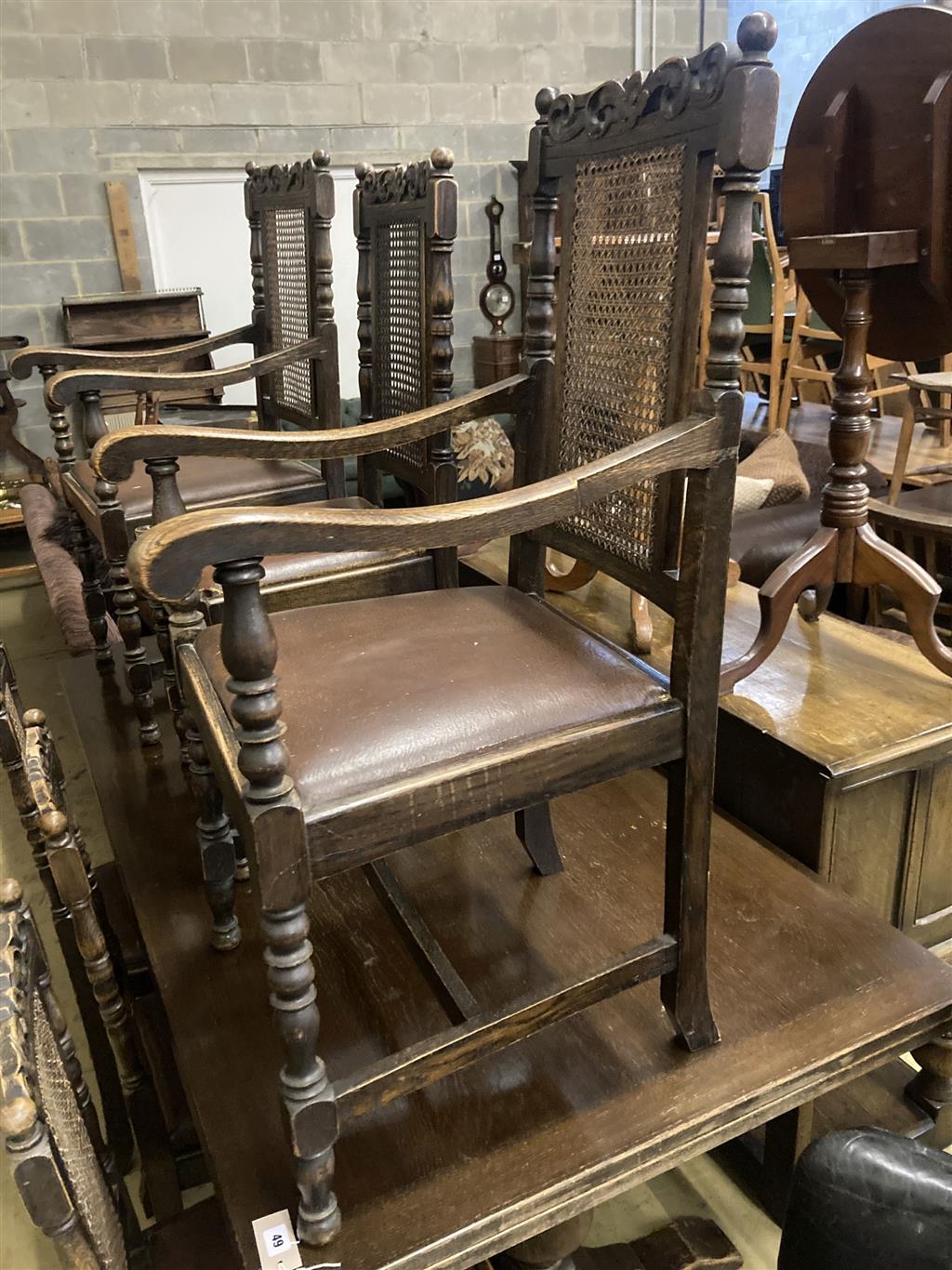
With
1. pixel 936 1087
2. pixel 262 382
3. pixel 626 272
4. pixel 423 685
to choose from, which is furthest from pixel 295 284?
pixel 936 1087

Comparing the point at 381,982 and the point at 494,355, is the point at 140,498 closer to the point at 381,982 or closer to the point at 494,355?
the point at 381,982

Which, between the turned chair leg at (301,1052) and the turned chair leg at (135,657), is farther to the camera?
the turned chair leg at (135,657)

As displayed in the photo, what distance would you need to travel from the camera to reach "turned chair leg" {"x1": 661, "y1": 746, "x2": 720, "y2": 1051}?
1.09m

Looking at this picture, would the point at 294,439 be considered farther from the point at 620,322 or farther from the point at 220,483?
the point at 220,483

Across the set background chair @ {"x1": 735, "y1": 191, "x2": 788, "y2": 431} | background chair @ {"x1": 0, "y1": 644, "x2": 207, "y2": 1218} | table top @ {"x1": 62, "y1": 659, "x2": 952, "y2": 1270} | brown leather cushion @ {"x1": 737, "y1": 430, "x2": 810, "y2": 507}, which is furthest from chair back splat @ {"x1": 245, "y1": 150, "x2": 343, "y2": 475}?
background chair @ {"x1": 735, "y1": 191, "x2": 788, "y2": 431}

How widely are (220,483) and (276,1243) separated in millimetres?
1402

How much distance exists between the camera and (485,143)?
5148mm

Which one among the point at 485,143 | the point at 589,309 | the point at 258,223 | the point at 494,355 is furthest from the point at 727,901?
the point at 485,143

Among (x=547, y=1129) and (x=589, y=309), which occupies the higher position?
(x=589, y=309)

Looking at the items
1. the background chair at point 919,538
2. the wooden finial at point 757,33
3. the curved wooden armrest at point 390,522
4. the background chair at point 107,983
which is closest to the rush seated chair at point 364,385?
the background chair at point 107,983

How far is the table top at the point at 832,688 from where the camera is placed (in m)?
1.55

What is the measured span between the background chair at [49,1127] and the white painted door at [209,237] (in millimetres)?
3973

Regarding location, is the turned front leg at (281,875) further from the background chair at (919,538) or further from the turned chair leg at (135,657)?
the background chair at (919,538)

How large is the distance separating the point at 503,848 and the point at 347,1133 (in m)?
0.56
